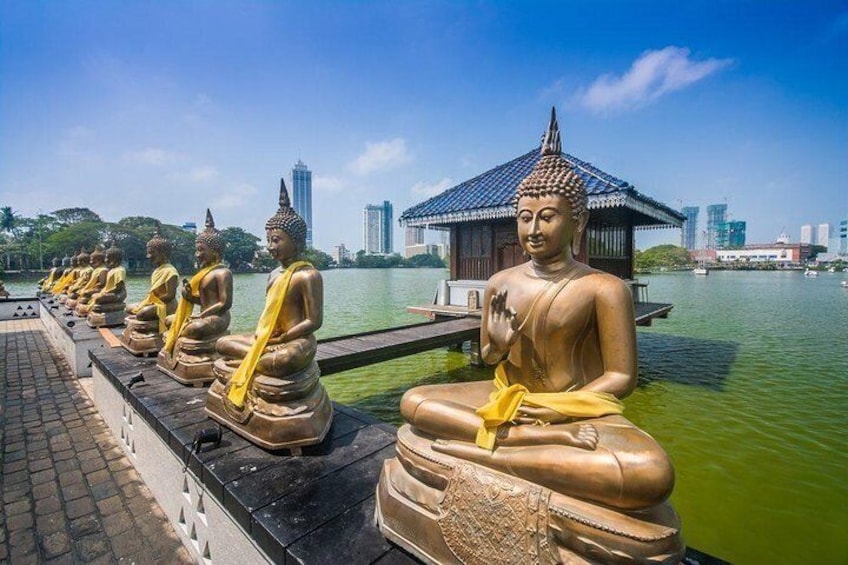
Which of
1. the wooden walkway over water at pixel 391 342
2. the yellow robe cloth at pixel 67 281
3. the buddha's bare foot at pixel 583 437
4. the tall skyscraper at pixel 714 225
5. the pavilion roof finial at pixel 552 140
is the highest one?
the tall skyscraper at pixel 714 225

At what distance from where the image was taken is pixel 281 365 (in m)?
3.33

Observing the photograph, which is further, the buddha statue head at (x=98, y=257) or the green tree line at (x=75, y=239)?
the green tree line at (x=75, y=239)

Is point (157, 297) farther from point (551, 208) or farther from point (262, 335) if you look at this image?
point (551, 208)

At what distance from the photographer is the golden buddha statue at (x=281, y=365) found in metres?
3.28

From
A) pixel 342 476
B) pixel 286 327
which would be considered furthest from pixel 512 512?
pixel 286 327

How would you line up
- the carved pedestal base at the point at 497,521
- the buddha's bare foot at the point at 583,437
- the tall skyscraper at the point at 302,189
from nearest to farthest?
1. the carved pedestal base at the point at 497,521
2. the buddha's bare foot at the point at 583,437
3. the tall skyscraper at the point at 302,189

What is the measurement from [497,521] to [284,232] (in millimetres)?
2836

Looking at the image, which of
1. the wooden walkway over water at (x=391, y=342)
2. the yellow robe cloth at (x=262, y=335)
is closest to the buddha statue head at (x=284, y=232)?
the yellow robe cloth at (x=262, y=335)

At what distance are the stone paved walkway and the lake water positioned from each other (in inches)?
151

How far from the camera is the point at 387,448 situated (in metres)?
3.39

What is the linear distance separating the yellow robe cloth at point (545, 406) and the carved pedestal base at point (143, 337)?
596cm

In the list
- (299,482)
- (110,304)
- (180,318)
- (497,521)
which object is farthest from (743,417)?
(110,304)

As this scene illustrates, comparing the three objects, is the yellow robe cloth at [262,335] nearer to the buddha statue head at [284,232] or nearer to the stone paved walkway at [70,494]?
the buddha statue head at [284,232]

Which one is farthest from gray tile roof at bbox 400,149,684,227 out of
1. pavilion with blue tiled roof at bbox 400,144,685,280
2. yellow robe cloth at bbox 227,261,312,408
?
yellow robe cloth at bbox 227,261,312,408
